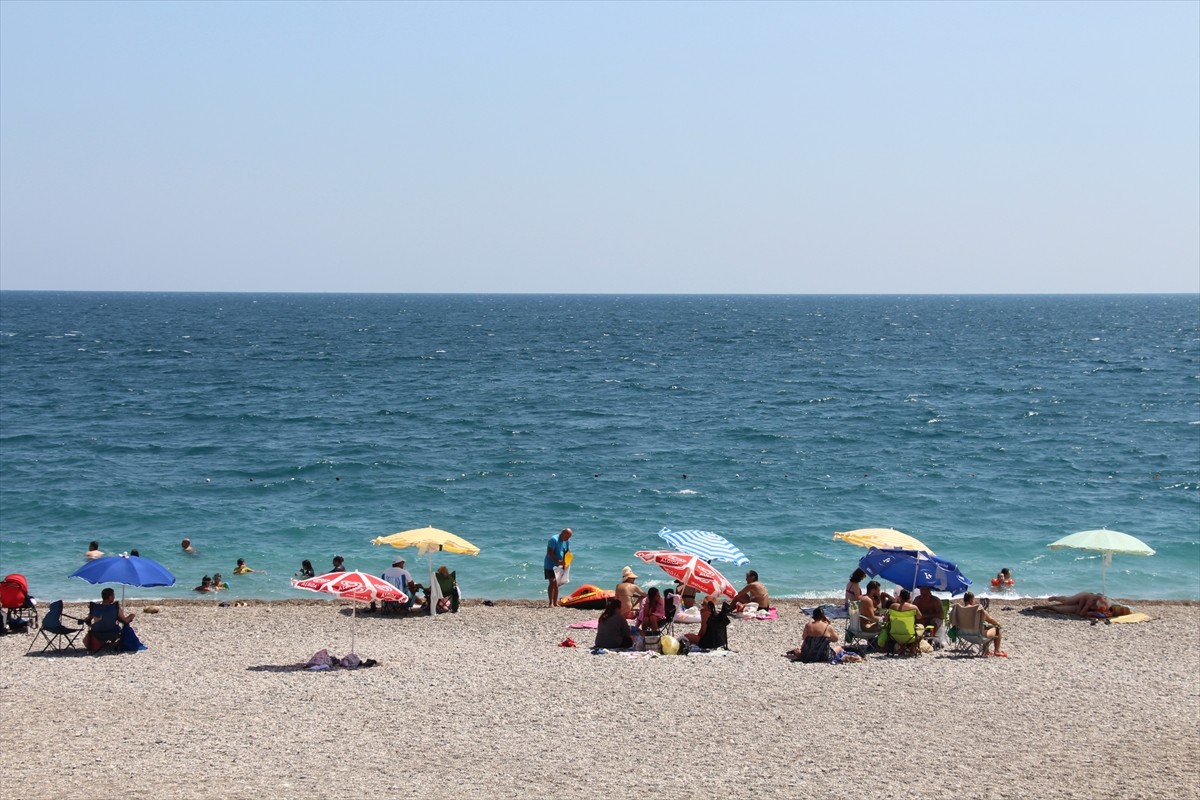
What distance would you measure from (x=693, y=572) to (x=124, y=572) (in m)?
8.51

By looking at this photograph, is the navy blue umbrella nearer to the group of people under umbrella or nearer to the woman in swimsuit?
the group of people under umbrella

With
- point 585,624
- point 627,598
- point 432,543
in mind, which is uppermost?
point 432,543

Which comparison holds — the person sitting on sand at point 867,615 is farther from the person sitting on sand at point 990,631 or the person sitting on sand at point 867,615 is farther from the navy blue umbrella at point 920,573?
the person sitting on sand at point 990,631

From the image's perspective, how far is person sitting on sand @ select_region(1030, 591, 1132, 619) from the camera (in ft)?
65.8

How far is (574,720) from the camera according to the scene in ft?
44.2

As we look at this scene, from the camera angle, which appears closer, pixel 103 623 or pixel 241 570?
pixel 103 623

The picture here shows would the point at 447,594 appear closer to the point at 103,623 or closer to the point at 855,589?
the point at 103,623

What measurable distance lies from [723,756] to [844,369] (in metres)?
64.7

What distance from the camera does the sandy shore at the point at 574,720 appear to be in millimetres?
11594

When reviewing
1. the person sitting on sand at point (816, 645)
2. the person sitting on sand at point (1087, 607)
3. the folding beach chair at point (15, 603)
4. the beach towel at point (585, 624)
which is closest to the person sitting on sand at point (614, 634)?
the beach towel at point (585, 624)

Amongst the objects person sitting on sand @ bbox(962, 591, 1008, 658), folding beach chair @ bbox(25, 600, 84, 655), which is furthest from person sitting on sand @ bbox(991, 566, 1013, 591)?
folding beach chair @ bbox(25, 600, 84, 655)

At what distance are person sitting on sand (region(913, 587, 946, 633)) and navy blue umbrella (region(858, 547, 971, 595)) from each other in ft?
1.62

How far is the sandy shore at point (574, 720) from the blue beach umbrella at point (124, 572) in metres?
1.01

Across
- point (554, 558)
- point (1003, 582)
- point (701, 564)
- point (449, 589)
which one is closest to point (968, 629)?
point (701, 564)
